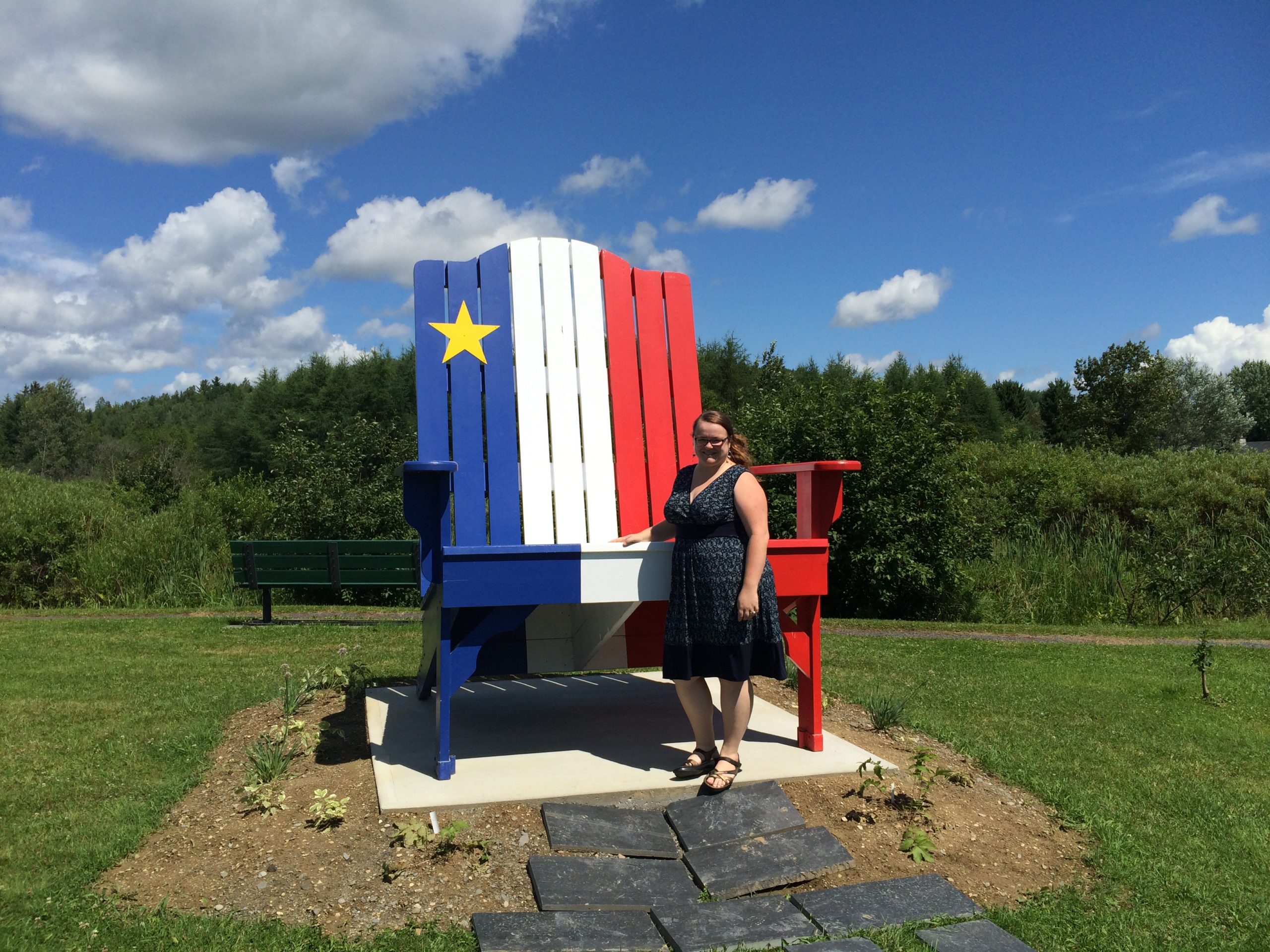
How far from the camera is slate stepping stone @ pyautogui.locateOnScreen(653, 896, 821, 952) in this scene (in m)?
2.22

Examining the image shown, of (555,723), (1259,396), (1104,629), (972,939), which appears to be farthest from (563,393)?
(1259,396)

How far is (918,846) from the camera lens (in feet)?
8.89

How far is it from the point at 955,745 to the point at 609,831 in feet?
5.88

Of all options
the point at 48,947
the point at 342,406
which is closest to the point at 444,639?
the point at 48,947

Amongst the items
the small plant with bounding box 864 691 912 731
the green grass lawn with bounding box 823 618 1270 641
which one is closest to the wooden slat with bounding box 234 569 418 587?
the green grass lawn with bounding box 823 618 1270 641

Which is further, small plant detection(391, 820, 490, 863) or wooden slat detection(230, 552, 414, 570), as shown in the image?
wooden slat detection(230, 552, 414, 570)

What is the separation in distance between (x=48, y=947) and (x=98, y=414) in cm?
7058

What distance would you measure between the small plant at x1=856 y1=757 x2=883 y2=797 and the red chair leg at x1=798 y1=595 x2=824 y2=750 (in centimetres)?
31

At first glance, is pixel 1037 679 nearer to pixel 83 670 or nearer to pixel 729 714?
pixel 729 714

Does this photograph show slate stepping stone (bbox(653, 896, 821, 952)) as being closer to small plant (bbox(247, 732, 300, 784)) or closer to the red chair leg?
the red chair leg

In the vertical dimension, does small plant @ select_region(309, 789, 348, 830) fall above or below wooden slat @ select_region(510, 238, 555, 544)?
below

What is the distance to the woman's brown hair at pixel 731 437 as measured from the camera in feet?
10.6

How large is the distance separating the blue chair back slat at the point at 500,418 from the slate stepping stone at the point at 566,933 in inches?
67.9

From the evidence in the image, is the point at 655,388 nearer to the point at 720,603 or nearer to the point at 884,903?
the point at 720,603
